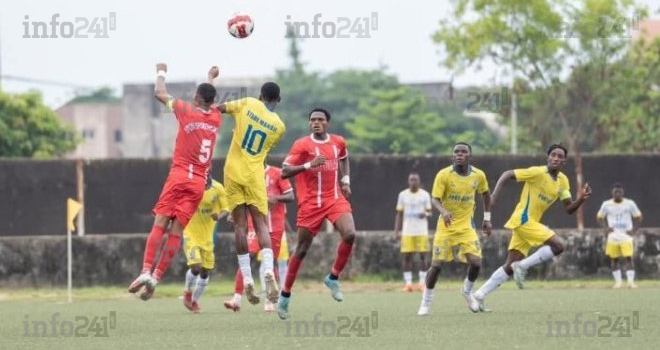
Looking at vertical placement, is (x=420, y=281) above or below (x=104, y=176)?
below

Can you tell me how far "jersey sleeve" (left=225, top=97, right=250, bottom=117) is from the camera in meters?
18.3

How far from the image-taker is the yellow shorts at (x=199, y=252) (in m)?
22.6

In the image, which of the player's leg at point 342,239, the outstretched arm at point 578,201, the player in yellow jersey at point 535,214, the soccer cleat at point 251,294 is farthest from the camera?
the player in yellow jersey at point 535,214

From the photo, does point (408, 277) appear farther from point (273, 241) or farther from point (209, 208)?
point (273, 241)

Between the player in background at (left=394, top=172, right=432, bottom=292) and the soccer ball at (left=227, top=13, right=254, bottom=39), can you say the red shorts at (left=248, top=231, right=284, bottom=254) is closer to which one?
the soccer ball at (left=227, top=13, right=254, bottom=39)

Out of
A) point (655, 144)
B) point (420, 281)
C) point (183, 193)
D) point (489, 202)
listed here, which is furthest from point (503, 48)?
point (183, 193)

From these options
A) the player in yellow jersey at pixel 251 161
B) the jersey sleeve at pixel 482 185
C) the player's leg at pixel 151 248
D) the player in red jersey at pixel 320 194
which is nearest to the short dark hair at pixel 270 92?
the player in yellow jersey at pixel 251 161

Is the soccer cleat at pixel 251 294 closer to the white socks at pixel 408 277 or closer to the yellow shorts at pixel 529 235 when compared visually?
the yellow shorts at pixel 529 235

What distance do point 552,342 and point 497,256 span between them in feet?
55.1

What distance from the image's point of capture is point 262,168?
18766mm

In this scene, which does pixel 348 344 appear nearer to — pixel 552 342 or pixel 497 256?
pixel 552 342

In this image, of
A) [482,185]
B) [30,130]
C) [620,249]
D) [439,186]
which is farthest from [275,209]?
[30,130]

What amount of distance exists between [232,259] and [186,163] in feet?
44.7

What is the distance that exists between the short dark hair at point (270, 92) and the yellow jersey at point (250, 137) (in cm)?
10
